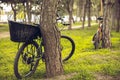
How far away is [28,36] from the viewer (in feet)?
22.3

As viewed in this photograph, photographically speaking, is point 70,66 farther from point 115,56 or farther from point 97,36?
point 97,36

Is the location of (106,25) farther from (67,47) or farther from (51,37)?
(51,37)

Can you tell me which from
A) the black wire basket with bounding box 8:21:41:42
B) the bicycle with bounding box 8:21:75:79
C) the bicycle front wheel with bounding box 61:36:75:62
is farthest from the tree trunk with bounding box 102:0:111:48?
the black wire basket with bounding box 8:21:41:42

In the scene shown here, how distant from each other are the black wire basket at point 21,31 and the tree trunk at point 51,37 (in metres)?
0.24

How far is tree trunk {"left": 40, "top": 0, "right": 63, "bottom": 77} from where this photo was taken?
21.9ft

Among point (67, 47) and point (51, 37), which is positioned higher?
point (51, 37)

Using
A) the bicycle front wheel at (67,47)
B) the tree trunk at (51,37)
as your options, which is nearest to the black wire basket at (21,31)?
the tree trunk at (51,37)

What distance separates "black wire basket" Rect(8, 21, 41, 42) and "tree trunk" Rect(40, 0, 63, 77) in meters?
0.24

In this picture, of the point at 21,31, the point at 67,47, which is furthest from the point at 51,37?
the point at 67,47

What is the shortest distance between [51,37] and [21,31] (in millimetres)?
738

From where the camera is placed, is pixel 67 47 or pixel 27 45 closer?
pixel 27 45

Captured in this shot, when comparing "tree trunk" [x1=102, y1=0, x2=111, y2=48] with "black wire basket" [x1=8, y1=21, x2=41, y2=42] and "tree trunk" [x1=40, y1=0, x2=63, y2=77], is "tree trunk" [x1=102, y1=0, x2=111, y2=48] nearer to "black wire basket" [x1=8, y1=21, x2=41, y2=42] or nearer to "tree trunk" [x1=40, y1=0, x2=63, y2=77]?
"tree trunk" [x1=40, y1=0, x2=63, y2=77]

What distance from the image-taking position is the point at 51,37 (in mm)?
6734

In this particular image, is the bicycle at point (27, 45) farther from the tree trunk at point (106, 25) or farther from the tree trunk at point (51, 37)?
the tree trunk at point (106, 25)
